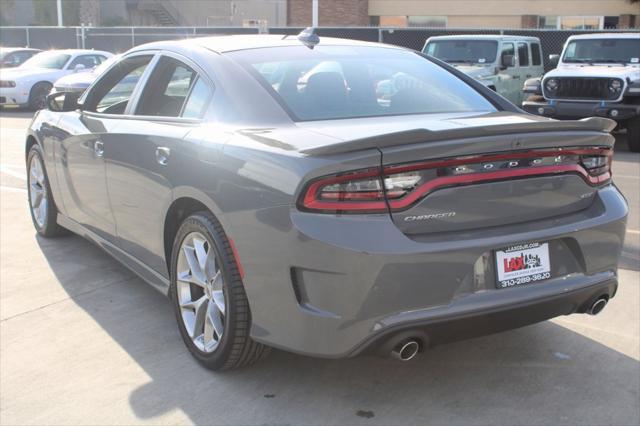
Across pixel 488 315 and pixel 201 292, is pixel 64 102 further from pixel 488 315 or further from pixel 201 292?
pixel 488 315

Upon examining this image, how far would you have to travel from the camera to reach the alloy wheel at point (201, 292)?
3627 mm

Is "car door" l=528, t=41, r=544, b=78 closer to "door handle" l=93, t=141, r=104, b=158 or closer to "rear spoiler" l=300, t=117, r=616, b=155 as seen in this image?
"door handle" l=93, t=141, r=104, b=158

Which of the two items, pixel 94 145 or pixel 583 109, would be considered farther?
pixel 583 109

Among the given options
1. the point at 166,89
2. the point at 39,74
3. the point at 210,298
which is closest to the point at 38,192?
the point at 166,89

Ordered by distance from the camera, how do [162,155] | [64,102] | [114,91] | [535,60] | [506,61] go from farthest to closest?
[535,60]
[506,61]
[64,102]
[114,91]
[162,155]

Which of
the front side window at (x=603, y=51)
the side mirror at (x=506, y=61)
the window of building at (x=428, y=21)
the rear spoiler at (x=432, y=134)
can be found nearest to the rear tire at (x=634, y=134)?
the front side window at (x=603, y=51)

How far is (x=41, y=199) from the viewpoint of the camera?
6.11 m

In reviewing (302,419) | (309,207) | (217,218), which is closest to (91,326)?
(217,218)

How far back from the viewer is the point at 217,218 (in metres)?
3.53

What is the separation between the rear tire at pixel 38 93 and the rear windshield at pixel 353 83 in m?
16.4

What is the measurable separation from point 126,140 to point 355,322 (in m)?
2.03

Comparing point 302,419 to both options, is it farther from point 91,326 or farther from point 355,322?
point 91,326

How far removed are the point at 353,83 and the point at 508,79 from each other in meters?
11.8

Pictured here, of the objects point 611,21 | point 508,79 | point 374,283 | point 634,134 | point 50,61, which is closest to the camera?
point 374,283
